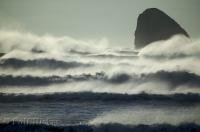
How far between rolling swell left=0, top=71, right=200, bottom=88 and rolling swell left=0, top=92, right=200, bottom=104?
919mm

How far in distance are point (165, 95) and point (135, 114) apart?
1719 millimetres

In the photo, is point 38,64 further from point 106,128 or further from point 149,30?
point 106,128

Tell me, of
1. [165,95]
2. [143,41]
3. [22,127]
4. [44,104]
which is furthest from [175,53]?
[143,41]

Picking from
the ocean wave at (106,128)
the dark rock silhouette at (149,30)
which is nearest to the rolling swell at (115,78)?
the ocean wave at (106,128)

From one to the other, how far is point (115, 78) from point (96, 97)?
276 cm

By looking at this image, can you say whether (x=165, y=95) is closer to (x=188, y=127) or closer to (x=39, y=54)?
(x=188, y=127)

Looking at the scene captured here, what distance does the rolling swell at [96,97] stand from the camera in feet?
26.4

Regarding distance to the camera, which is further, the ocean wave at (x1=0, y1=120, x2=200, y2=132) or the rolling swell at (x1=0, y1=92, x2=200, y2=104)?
the rolling swell at (x1=0, y1=92, x2=200, y2=104)

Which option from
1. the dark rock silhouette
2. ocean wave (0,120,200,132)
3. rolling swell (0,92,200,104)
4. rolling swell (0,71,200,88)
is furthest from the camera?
the dark rock silhouette

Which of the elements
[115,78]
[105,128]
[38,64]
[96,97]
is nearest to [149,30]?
[38,64]

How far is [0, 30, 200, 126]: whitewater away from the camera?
6.94 m

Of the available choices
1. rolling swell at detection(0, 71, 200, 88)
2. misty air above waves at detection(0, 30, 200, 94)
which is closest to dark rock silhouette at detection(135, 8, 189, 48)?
misty air above waves at detection(0, 30, 200, 94)

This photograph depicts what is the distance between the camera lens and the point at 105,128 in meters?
5.90

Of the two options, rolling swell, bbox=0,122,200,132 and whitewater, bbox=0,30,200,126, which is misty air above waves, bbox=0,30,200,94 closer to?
whitewater, bbox=0,30,200,126
